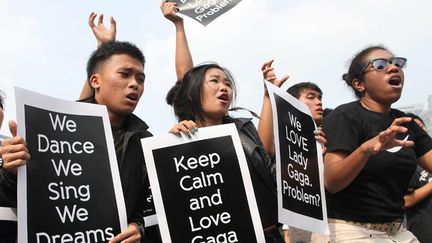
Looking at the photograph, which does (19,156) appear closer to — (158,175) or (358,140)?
(158,175)

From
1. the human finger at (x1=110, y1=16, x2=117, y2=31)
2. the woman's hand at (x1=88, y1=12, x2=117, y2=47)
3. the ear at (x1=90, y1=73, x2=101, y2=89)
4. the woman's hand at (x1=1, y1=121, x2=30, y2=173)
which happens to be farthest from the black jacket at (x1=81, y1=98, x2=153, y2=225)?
the human finger at (x1=110, y1=16, x2=117, y2=31)

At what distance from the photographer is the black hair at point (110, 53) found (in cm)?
324

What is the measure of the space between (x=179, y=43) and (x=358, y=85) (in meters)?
1.30

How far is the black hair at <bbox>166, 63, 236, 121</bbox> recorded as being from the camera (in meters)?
3.30

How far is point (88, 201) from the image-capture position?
8.18 feet

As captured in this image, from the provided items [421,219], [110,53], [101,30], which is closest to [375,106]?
[421,219]

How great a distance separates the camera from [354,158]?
2.96 meters

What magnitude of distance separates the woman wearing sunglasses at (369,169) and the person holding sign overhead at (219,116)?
1.37ft

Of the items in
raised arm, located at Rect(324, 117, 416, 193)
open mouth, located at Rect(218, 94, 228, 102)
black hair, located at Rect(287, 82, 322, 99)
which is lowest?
raised arm, located at Rect(324, 117, 416, 193)

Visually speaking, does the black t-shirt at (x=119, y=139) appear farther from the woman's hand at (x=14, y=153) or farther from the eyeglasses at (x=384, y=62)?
the eyeglasses at (x=384, y=62)

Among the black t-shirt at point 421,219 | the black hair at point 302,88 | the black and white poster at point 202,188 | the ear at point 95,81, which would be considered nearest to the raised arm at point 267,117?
the black and white poster at point 202,188

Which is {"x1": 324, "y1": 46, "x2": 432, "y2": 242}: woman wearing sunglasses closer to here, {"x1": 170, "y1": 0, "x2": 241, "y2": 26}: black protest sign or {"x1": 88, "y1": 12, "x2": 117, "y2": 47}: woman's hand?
{"x1": 170, "y1": 0, "x2": 241, "y2": 26}: black protest sign

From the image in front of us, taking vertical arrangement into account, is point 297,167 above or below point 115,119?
below

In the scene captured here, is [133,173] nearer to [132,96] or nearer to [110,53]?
[132,96]
